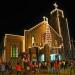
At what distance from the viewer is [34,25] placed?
53000 millimetres

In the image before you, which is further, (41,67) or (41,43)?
(41,43)

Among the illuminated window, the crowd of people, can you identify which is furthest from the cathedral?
the crowd of people

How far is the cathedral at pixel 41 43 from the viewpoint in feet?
158

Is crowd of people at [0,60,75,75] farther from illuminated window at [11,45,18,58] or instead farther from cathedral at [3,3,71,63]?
cathedral at [3,3,71,63]

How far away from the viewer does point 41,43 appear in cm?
5125

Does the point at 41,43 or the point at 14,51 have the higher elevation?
the point at 41,43

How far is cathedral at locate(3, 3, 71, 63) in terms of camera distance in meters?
48.1

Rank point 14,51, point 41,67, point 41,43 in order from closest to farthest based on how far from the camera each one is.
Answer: point 41,67
point 14,51
point 41,43

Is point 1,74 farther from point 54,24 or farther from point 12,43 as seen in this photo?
point 54,24

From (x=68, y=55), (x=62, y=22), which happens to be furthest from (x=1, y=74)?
(x=62, y=22)

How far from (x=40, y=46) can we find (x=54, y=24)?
31.9 feet

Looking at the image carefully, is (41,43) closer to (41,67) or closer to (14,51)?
(14,51)

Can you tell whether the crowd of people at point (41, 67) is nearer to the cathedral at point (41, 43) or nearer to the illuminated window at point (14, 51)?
the illuminated window at point (14, 51)

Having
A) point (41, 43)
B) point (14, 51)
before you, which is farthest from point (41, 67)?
Answer: point (41, 43)
